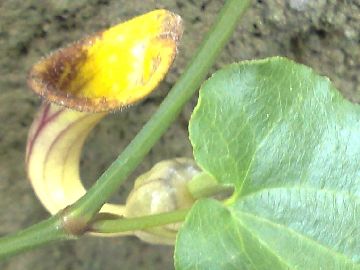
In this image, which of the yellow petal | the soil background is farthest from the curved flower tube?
the soil background

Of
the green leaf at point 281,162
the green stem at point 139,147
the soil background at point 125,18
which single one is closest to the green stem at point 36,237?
the green stem at point 139,147

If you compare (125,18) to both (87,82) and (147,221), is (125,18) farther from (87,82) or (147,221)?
(147,221)

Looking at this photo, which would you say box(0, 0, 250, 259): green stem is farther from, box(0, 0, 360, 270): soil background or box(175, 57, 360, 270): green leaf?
box(0, 0, 360, 270): soil background

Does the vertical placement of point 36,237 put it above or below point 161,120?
below

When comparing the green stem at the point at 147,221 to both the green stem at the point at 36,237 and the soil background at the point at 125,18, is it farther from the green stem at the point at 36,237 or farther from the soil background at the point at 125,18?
the soil background at the point at 125,18

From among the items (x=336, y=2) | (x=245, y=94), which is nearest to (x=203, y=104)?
(x=245, y=94)

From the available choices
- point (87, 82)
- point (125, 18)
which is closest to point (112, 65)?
point (87, 82)

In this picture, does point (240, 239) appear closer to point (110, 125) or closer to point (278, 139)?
point (278, 139)
